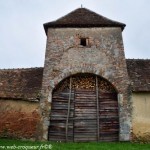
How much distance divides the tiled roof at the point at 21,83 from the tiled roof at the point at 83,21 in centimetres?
268

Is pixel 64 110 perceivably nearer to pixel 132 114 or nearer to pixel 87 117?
pixel 87 117

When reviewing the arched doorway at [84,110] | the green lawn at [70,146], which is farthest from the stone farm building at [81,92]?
the green lawn at [70,146]

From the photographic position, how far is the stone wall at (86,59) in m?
17.1

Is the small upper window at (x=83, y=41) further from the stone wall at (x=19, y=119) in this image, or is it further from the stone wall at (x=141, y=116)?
the stone wall at (x=19, y=119)

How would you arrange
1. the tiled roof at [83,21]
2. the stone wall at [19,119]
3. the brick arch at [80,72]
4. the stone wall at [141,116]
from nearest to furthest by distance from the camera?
1. the stone wall at [141,116]
2. the stone wall at [19,119]
3. the brick arch at [80,72]
4. the tiled roof at [83,21]

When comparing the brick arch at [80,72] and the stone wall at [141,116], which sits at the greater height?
the brick arch at [80,72]

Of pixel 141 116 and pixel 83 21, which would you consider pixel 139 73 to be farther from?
pixel 83 21

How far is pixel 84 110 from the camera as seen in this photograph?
1717 cm

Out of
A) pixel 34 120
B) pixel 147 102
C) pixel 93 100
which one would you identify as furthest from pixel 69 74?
pixel 147 102

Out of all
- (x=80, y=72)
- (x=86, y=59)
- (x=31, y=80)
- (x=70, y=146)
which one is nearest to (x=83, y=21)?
(x=86, y=59)

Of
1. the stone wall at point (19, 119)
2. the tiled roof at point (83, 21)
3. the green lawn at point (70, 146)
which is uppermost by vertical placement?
the tiled roof at point (83, 21)

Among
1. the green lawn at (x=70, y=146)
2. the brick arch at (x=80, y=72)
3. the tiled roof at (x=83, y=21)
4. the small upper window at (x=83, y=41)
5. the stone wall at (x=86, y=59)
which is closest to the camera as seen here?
the green lawn at (x=70, y=146)

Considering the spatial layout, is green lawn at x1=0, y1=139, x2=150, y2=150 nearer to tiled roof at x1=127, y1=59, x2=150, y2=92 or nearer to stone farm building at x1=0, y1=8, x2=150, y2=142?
stone farm building at x1=0, y1=8, x2=150, y2=142

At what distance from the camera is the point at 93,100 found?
17.4m
